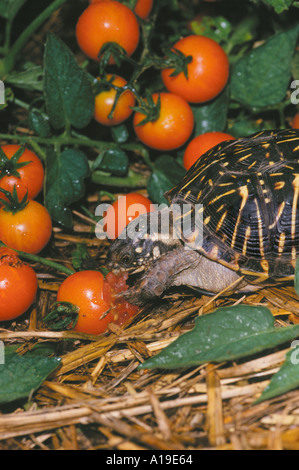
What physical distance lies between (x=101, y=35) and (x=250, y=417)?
1.61 metres

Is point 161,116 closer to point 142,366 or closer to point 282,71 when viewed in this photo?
point 282,71

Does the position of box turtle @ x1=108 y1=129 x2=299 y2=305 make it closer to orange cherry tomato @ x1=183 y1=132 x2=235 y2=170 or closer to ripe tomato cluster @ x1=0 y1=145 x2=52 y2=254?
orange cherry tomato @ x1=183 y1=132 x2=235 y2=170

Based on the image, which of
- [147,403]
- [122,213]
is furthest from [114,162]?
[147,403]

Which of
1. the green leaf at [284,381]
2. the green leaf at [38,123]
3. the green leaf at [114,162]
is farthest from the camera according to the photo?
the green leaf at [114,162]

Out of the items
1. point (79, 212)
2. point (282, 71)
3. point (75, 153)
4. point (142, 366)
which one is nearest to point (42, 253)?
point (79, 212)

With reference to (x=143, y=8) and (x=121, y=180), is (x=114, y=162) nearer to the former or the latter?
(x=121, y=180)

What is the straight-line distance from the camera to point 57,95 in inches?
73.7

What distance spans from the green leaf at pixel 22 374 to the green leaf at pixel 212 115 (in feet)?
4.43

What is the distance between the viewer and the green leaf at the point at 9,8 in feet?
6.79

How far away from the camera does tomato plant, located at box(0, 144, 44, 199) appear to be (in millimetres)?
1669

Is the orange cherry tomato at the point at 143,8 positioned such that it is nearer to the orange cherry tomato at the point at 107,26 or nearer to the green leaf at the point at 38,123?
the orange cherry tomato at the point at 107,26

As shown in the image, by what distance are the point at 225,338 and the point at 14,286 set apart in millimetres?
787

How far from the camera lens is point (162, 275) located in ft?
5.27

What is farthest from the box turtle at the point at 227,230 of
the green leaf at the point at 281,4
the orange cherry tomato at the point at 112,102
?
the green leaf at the point at 281,4
